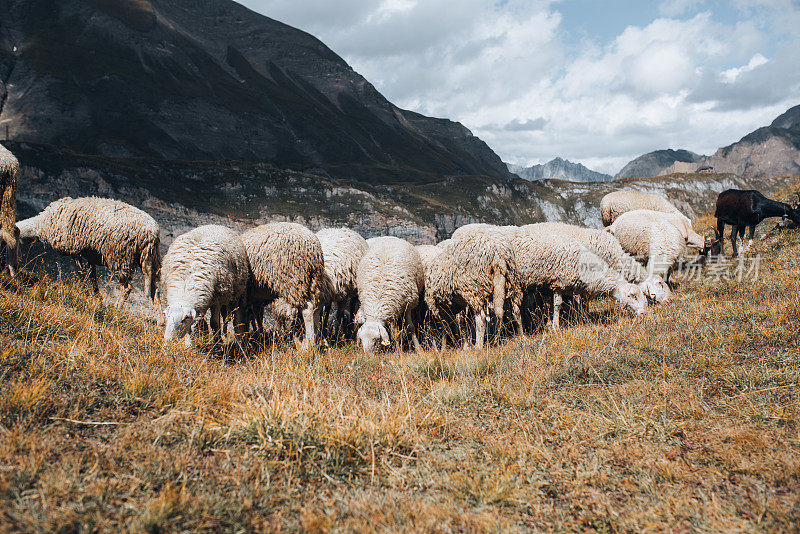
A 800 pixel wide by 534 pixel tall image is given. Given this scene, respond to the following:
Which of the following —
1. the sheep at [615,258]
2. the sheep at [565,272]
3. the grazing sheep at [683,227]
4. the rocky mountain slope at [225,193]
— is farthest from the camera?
the rocky mountain slope at [225,193]

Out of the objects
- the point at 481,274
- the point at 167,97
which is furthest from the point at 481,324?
the point at 167,97

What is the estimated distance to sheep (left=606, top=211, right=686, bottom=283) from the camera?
11.2 m

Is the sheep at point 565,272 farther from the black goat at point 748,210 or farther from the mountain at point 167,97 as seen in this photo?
the mountain at point 167,97

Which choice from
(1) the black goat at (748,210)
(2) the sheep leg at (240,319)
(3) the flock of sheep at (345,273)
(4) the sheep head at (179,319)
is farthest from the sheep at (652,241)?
(4) the sheep head at (179,319)

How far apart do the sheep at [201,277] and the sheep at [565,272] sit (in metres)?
5.93

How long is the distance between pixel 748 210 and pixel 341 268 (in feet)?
43.8

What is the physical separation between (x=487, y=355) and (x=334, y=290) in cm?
435

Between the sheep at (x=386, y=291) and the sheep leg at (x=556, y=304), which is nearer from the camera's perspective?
the sheep at (x=386, y=291)

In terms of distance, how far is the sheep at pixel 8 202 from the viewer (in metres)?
6.44

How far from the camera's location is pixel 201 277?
6.75 m

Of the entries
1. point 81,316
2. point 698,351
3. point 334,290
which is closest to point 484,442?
point 698,351

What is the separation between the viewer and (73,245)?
8922 mm

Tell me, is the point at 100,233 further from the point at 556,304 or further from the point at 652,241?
the point at 652,241

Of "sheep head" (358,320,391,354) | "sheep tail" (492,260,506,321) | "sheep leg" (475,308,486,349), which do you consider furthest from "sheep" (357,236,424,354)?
"sheep tail" (492,260,506,321)
